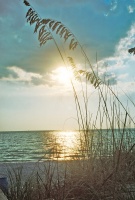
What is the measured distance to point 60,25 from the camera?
9.35ft

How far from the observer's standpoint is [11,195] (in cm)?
267

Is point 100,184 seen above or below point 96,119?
below

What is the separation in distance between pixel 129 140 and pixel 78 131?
2.25ft

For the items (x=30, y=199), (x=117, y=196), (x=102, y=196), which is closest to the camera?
(x=117, y=196)

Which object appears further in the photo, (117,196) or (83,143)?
(83,143)

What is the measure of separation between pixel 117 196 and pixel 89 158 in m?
1.01

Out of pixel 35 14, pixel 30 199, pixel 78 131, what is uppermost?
pixel 35 14

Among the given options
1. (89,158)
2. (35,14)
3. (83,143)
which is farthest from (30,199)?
(35,14)

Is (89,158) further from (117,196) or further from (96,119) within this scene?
(117,196)

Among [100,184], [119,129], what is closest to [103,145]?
[119,129]

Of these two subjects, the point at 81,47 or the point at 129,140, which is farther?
the point at 129,140

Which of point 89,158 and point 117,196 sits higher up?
point 89,158

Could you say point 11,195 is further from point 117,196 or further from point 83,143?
point 83,143

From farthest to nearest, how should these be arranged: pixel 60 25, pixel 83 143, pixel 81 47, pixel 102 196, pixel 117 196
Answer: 1. pixel 83 143
2. pixel 81 47
3. pixel 60 25
4. pixel 102 196
5. pixel 117 196
